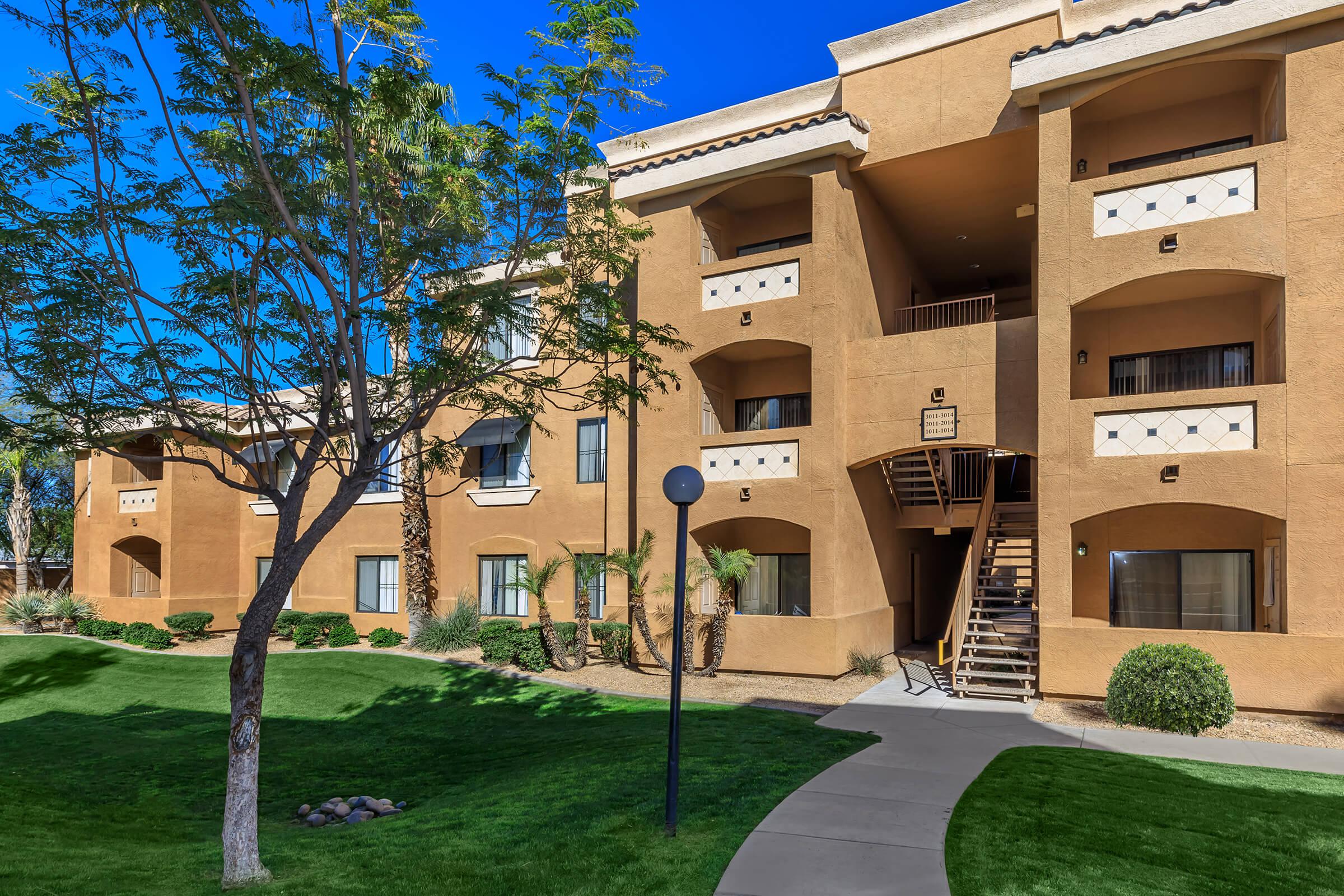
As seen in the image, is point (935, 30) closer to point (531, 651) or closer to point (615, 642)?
point (615, 642)

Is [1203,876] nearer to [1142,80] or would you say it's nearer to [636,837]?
[636,837]

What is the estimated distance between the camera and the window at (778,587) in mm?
19953

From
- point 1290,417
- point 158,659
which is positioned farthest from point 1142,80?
point 158,659

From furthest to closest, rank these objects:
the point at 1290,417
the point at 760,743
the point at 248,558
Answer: the point at 248,558 → the point at 1290,417 → the point at 760,743

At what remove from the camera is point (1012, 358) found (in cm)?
1648

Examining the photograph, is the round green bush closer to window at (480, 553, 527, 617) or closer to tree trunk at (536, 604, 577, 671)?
tree trunk at (536, 604, 577, 671)

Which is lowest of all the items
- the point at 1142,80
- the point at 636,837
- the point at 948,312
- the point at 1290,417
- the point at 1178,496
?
the point at 636,837

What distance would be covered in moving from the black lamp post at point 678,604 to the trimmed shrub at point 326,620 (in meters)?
21.0

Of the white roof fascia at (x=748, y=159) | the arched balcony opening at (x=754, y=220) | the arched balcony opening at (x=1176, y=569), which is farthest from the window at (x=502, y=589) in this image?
the arched balcony opening at (x=1176, y=569)

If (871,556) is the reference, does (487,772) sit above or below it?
below

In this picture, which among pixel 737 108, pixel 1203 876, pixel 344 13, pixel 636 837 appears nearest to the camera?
pixel 1203 876

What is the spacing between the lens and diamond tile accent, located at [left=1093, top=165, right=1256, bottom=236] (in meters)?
14.4

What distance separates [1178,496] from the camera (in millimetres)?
14320

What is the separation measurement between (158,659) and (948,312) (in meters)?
24.9
